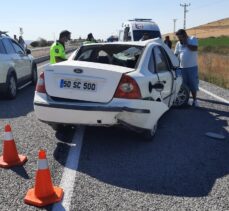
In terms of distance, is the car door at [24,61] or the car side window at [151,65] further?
Result: the car door at [24,61]

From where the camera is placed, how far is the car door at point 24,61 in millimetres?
11750

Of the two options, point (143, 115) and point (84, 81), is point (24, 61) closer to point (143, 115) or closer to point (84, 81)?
point (84, 81)

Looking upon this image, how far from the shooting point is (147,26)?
63.6ft

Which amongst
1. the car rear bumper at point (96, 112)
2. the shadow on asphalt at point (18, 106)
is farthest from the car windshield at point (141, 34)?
the car rear bumper at point (96, 112)

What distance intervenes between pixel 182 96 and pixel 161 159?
4.07 m

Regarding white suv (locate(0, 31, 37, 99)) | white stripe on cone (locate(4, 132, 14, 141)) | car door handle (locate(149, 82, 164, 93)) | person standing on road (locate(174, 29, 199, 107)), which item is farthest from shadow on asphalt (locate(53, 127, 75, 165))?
white suv (locate(0, 31, 37, 99))

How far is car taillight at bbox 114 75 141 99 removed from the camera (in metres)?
5.55

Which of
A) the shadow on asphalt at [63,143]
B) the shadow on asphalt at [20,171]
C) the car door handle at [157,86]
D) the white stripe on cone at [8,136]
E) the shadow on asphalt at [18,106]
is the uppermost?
the car door handle at [157,86]

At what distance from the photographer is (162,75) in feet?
22.4

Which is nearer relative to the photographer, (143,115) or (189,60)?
(143,115)

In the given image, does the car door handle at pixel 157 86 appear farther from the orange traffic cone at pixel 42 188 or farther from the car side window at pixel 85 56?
the orange traffic cone at pixel 42 188

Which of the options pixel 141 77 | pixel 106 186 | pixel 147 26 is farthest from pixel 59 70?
pixel 147 26

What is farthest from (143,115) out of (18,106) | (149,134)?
(18,106)

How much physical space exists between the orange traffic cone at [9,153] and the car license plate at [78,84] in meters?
1.06
